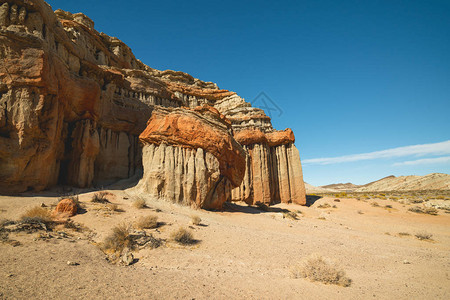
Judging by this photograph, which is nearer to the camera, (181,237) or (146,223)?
(181,237)

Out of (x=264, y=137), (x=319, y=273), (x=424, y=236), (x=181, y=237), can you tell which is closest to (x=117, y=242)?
(x=181, y=237)

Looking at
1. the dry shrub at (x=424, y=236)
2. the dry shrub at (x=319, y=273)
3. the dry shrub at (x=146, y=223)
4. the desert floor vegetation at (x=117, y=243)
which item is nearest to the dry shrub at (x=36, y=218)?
the desert floor vegetation at (x=117, y=243)

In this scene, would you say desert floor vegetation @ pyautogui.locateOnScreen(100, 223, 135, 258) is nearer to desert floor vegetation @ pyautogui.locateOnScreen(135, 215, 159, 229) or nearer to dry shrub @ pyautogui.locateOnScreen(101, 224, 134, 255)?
dry shrub @ pyautogui.locateOnScreen(101, 224, 134, 255)

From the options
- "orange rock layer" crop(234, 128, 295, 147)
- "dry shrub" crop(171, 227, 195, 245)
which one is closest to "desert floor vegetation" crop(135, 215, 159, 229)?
"dry shrub" crop(171, 227, 195, 245)

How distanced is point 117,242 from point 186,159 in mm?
7478

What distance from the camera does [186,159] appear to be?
13.0 metres

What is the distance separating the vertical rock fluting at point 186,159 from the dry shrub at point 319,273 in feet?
26.2

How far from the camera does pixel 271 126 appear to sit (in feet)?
93.3

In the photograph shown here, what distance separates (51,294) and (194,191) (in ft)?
30.4

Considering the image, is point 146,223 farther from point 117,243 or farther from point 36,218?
point 36,218

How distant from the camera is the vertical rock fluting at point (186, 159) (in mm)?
12047

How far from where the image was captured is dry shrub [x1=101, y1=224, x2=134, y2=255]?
5.61 m

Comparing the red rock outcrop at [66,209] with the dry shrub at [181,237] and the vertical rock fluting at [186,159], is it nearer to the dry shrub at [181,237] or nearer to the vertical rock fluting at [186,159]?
the dry shrub at [181,237]

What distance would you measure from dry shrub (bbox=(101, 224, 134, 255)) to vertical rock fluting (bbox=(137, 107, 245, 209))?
223 inches
